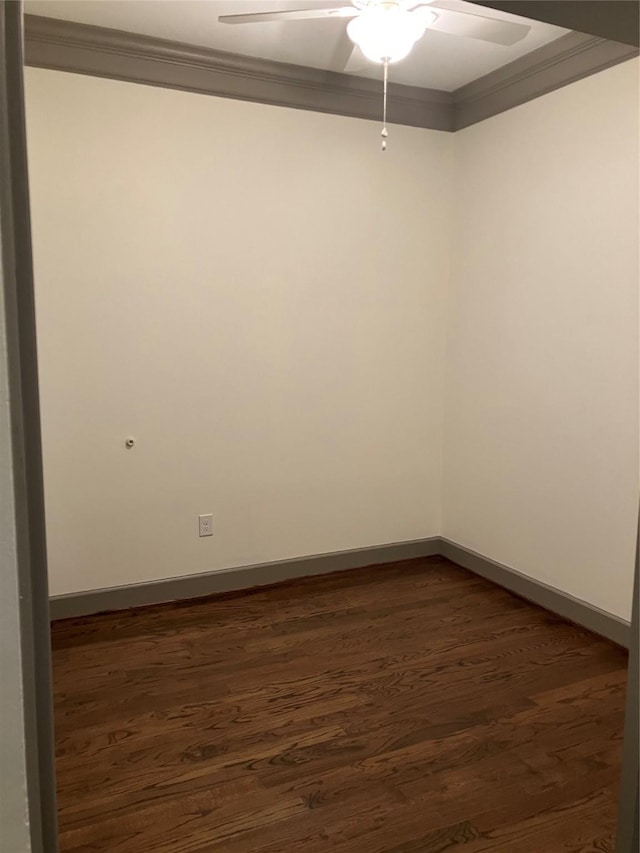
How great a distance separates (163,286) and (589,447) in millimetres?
2109

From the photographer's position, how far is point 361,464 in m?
3.75

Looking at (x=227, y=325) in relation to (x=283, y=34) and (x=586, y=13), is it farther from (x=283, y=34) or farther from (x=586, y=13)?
(x=586, y=13)

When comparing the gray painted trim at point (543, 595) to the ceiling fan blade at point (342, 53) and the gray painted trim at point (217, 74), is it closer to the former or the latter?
the gray painted trim at point (217, 74)

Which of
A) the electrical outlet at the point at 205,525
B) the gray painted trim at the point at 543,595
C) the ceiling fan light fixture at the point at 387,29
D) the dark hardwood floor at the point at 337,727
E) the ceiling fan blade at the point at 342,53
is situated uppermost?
the ceiling fan blade at the point at 342,53

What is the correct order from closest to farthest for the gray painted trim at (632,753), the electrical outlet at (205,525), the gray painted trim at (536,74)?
the gray painted trim at (632,753) < the gray painted trim at (536,74) < the electrical outlet at (205,525)

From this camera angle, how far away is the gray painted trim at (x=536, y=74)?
2.80 metres

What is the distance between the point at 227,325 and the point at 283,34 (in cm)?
131

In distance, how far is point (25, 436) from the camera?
765 millimetres

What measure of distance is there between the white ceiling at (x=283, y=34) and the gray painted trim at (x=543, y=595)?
249 centimetres

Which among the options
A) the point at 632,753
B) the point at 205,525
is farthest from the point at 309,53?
the point at 632,753

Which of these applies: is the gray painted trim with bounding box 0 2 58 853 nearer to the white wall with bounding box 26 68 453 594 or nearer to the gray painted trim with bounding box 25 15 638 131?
the white wall with bounding box 26 68 453 594

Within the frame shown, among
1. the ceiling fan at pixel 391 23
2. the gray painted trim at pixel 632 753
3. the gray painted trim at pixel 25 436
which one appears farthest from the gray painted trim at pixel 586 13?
the ceiling fan at pixel 391 23

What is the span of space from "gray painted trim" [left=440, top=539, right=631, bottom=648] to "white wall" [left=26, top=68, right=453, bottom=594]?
351 millimetres

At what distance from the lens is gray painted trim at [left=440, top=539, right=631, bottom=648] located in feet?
9.50
